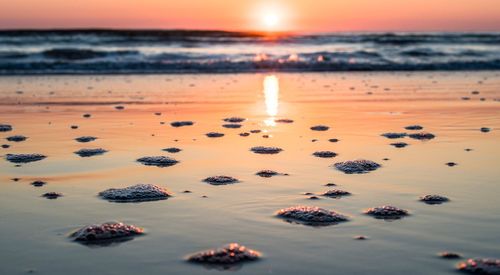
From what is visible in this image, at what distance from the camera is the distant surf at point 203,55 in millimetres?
23109

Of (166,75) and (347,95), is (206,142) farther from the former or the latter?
(166,75)

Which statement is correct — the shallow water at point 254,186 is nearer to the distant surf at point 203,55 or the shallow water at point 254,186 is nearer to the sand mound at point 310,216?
the sand mound at point 310,216

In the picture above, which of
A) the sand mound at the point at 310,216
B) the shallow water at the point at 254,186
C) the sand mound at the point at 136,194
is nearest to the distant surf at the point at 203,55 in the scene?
the shallow water at the point at 254,186

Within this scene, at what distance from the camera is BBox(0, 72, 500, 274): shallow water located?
3557mm

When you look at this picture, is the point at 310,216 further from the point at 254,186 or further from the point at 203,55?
the point at 203,55

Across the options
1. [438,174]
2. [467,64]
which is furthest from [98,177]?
[467,64]

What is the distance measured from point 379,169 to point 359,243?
7.06 feet

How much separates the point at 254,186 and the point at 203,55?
78.4 feet

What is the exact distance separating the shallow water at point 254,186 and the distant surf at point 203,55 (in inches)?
477

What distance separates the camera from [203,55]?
2858 cm

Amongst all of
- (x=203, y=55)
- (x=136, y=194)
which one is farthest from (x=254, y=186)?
(x=203, y=55)

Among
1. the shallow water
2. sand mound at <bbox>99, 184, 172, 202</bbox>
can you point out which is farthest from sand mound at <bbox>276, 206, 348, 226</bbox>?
sand mound at <bbox>99, 184, 172, 202</bbox>

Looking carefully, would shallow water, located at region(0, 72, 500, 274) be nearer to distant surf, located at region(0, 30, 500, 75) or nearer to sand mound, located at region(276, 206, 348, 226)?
sand mound, located at region(276, 206, 348, 226)

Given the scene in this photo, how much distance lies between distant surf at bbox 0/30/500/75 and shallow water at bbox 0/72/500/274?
1210cm
